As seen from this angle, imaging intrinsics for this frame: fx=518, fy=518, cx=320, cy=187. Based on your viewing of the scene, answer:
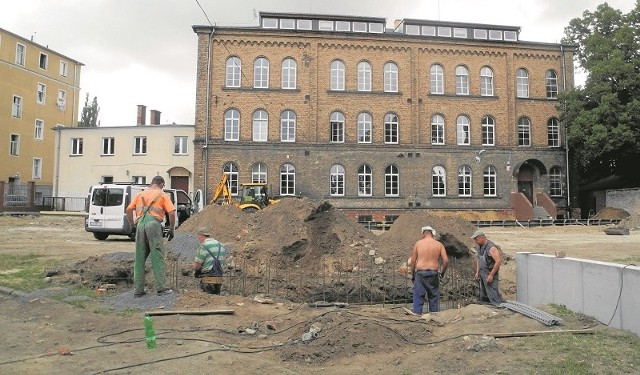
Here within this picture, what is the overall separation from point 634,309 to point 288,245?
26.8 feet

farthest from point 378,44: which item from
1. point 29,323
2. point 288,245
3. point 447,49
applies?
point 29,323

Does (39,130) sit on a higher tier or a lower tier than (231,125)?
higher

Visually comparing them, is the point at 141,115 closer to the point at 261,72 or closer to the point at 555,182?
the point at 261,72

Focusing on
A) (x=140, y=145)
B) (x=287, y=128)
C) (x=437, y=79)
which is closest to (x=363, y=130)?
(x=287, y=128)

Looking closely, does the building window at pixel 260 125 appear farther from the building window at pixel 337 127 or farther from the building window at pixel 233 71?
the building window at pixel 337 127

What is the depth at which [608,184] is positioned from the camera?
3878cm

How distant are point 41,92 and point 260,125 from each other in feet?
81.6

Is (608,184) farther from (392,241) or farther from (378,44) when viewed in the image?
(392,241)

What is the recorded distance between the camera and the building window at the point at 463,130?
1411 inches

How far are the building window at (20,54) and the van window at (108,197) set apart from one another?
3158 centimetres

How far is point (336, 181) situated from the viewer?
34.1 metres

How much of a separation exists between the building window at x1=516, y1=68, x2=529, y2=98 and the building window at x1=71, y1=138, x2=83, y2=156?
32.4 metres

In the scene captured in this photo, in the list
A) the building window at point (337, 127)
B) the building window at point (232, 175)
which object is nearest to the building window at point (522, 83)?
the building window at point (337, 127)

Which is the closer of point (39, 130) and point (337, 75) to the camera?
point (337, 75)
